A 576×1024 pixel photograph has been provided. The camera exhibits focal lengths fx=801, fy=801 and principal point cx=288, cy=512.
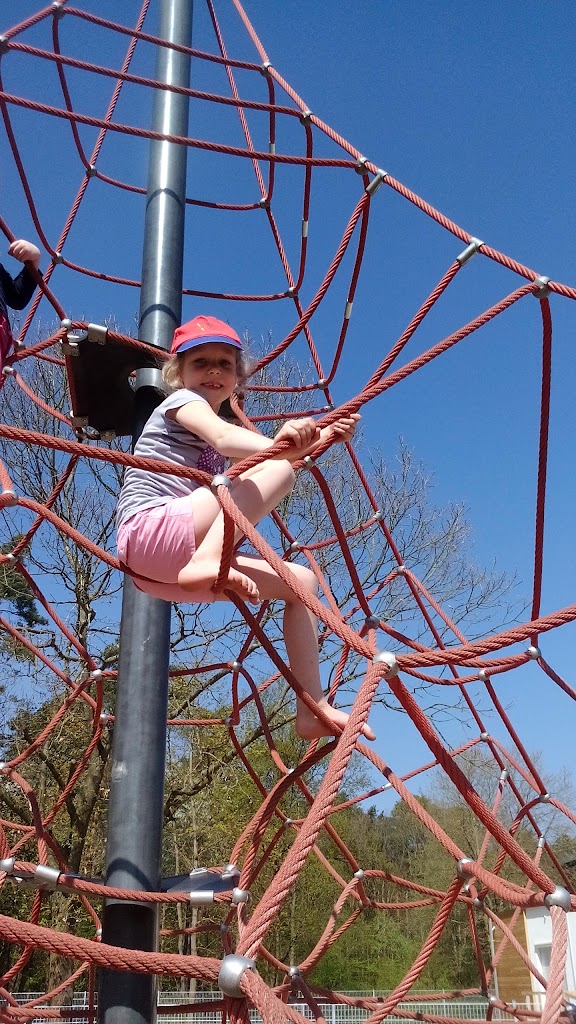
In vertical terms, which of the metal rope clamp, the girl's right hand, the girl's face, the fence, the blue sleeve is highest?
the blue sleeve

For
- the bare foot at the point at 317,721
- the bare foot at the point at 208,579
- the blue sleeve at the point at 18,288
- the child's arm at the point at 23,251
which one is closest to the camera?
the bare foot at the point at 208,579

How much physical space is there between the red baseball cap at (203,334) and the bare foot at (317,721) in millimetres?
663

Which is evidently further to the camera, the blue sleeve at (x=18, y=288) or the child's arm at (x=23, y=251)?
the blue sleeve at (x=18, y=288)

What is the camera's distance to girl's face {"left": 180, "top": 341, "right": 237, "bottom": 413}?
1.49 m

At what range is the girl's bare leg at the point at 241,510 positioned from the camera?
1148 mm

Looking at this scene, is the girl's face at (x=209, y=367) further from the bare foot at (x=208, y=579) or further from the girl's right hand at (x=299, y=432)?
the bare foot at (x=208, y=579)

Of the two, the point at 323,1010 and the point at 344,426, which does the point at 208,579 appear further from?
the point at 323,1010

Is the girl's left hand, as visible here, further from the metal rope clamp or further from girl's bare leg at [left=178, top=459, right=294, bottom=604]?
the metal rope clamp

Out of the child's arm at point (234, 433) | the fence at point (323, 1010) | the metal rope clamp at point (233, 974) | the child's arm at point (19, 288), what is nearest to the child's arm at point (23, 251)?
the child's arm at point (19, 288)

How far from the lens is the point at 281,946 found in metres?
9.38

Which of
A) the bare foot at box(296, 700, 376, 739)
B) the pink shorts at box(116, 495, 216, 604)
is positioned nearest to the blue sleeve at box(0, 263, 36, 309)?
the pink shorts at box(116, 495, 216, 604)

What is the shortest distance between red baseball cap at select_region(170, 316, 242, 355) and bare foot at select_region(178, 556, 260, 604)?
470 millimetres

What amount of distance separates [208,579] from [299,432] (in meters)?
0.26

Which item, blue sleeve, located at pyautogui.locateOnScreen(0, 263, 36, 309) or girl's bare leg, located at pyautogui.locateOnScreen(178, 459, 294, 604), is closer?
girl's bare leg, located at pyautogui.locateOnScreen(178, 459, 294, 604)
